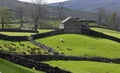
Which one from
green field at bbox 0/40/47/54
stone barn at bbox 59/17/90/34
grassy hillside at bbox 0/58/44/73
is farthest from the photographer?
stone barn at bbox 59/17/90/34

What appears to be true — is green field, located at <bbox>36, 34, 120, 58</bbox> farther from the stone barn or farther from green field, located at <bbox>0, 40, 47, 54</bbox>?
the stone barn

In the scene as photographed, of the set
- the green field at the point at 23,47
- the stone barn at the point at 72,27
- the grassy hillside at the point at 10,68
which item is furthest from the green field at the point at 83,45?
the grassy hillside at the point at 10,68

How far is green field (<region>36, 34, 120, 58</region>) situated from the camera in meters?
92.2

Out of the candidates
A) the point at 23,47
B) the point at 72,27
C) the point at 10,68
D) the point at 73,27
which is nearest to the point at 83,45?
the point at 72,27

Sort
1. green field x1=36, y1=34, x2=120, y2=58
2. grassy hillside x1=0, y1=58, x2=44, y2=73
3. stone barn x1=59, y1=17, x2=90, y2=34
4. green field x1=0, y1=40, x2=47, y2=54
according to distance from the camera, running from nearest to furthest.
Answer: grassy hillside x1=0, y1=58, x2=44, y2=73
green field x1=0, y1=40, x2=47, y2=54
green field x1=36, y1=34, x2=120, y2=58
stone barn x1=59, y1=17, x2=90, y2=34

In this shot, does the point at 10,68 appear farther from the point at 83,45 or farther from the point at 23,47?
the point at 83,45

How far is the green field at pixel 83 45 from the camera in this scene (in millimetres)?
92162

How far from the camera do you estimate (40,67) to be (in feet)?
150

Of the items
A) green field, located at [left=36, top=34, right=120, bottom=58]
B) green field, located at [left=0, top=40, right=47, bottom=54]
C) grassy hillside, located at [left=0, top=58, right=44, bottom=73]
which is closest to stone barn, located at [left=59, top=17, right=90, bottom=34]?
green field, located at [left=36, top=34, right=120, bottom=58]

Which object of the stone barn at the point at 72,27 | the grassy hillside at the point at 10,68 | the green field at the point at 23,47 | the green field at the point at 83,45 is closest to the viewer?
the grassy hillside at the point at 10,68

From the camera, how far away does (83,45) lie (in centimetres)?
10194

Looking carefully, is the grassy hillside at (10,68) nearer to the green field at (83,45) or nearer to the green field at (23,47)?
the green field at (23,47)

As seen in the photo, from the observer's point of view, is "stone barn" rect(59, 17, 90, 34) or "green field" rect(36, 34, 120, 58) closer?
"green field" rect(36, 34, 120, 58)

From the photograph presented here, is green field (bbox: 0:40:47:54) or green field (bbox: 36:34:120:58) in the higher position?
green field (bbox: 0:40:47:54)
